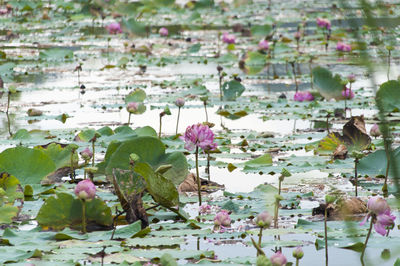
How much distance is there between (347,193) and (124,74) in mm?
3938

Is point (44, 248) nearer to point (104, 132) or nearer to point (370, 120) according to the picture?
point (104, 132)

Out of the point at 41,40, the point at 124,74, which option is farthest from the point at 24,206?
the point at 41,40

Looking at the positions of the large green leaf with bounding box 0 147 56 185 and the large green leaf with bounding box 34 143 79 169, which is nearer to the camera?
the large green leaf with bounding box 0 147 56 185

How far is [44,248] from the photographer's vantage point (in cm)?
194

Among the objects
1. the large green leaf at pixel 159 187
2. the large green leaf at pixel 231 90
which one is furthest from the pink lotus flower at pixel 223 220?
the large green leaf at pixel 231 90

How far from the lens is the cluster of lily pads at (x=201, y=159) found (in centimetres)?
192

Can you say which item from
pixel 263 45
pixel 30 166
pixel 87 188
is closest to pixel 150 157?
pixel 30 166

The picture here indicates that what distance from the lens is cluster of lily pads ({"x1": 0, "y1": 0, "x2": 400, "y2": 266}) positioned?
1.92 m

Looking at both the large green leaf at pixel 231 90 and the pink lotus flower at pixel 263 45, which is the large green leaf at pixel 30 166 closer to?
the large green leaf at pixel 231 90

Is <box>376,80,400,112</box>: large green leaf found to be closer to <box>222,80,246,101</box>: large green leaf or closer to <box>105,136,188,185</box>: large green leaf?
<box>222,80,246,101</box>: large green leaf

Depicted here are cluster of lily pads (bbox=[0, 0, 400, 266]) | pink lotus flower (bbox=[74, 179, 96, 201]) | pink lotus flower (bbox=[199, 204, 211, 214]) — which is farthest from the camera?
pink lotus flower (bbox=[199, 204, 211, 214])

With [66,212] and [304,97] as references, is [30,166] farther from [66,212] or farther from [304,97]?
[304,97]

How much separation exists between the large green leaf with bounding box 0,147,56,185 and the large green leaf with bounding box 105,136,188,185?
0.26m

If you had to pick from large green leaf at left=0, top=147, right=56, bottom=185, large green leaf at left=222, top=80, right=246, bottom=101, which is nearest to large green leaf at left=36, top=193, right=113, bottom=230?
large green leaf at left=0, top=147, right=56, bottom=185
